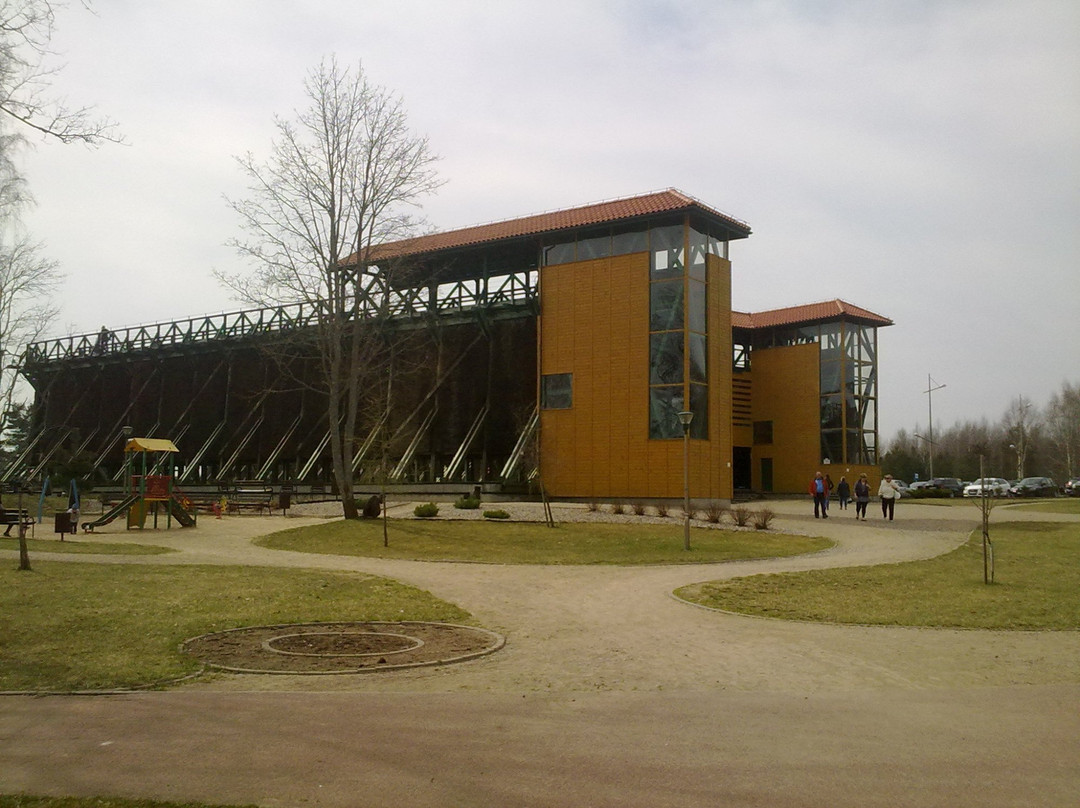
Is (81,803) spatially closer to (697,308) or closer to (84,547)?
(84,547)

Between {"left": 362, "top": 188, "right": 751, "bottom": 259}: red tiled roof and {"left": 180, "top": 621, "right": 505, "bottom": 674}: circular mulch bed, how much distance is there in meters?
27.4

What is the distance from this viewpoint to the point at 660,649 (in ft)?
32.8

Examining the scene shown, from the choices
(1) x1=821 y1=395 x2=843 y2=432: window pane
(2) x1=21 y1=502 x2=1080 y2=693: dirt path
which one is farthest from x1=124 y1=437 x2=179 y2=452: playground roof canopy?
(1) x1=821 y1=395 x2=843 y2=432: window pane

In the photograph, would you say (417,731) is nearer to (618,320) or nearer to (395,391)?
(618,320)

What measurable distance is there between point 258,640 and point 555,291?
3327 cm

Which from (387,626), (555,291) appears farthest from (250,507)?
(387,626)

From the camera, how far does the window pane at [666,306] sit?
38.8m

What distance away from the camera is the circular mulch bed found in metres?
8.98

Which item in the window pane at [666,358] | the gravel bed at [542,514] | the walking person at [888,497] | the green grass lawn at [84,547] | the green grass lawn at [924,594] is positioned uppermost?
the window pane at [666,358]

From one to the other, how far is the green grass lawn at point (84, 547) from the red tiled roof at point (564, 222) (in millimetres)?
17359

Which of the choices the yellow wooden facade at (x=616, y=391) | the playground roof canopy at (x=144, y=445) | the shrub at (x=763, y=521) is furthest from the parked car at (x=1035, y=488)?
the playground roof canopy at (x=144, y=445)

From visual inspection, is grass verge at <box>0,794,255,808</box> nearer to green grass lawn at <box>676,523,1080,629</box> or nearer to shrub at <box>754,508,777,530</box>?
green grass lawn at <box>676,523,1080,629</box>

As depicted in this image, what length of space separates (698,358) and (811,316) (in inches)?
643

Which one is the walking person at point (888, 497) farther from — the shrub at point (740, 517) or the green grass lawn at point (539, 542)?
the green grass lawn at point (539, 542)
